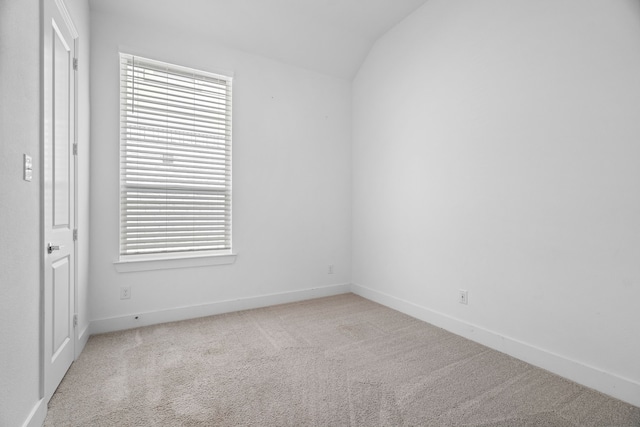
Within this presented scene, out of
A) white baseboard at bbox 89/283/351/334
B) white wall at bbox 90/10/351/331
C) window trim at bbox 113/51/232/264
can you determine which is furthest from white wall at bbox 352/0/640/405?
window trim at bbox 113/51/232/264

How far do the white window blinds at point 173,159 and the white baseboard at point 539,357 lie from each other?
2.29m

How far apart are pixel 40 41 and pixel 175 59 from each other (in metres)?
1.64

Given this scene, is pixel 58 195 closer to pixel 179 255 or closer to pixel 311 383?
pixel 179 255

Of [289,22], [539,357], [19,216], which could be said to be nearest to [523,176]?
[539,357]

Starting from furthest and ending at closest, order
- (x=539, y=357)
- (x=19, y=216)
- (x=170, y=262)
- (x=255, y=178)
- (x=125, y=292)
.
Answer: (x=255, y=178), (x=170, y=262), (x=125, y=292), (x=539, y=357), (x=19, y=216)

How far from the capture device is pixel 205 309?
3.31 metres

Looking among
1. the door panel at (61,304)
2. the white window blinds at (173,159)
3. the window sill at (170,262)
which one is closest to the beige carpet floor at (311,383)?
the door panel at (61,304)

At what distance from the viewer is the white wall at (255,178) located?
286 cm

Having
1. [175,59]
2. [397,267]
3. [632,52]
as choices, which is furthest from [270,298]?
[632,52]

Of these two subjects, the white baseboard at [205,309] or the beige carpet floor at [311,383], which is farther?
the white baseboard at [205,309]

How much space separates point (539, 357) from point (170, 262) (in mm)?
3254

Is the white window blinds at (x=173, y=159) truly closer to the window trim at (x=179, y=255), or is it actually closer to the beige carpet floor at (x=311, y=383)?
the window trim at (x=179, y=255)

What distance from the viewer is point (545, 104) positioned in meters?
2.24

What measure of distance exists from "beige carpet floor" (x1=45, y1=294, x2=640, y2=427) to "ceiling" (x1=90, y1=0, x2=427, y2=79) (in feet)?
9.82
